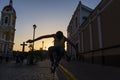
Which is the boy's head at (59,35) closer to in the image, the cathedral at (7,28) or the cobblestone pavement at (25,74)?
the cobblestone pavement at (25,74)

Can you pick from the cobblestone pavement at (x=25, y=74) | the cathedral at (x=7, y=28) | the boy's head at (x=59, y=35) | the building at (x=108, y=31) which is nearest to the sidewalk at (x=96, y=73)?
the cobblestone pavement at (x=25, y=74)

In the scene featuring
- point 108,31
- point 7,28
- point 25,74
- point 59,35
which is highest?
point 7,28

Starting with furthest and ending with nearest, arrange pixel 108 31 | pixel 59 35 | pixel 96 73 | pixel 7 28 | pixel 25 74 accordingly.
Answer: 1. pixel 7 28
2. pixel 108 31
3. pixel 96 73
4. pixel 25 74
5. pixel 59 35

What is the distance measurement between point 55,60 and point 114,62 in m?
8.49

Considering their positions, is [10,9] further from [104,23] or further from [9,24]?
[104,23]

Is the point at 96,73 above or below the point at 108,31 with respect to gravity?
below

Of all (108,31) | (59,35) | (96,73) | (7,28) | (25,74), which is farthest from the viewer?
(7,28)

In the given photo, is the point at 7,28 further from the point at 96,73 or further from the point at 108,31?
the point at 96,73

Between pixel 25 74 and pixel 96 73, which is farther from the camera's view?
pixel 96 73

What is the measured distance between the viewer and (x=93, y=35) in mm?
20141

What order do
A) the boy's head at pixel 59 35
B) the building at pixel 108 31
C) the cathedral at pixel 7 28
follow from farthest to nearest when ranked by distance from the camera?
the cathedral at pixel 7 28 < the building at pixel 108 31 < the boy's head at pixel 59 35

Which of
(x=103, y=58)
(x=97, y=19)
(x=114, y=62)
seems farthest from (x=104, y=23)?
(x=114, y=62)

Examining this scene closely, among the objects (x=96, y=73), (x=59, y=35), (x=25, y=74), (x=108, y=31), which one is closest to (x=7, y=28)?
(x=108, y=31)

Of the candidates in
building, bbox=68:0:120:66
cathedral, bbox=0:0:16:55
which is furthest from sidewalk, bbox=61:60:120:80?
cathedral, bbox=0:0:16:55
